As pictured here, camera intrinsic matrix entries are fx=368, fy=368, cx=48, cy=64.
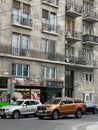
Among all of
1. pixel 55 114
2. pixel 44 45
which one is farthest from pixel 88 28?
pixel 55 114

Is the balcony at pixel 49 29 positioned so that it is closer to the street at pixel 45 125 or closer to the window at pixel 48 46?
the window at pixel 48 46

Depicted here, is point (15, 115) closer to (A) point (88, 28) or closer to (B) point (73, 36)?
(B) point (73, 36)

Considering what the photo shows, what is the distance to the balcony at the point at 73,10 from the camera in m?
46.3

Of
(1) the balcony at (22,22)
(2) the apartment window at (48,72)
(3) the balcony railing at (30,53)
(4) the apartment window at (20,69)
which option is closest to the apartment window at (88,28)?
(3) the balcony railing at (30,53)

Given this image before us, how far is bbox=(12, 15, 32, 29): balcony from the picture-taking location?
39.7 m

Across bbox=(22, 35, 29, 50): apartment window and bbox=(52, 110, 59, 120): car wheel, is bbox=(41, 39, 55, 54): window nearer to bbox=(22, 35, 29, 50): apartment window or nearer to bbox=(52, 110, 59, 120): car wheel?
bbox=(22, 35, 29, 50): apartment window

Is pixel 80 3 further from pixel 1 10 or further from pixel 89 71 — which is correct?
pixel 1 10

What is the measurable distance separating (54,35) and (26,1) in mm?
5755

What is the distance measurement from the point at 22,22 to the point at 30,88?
24.2 ft

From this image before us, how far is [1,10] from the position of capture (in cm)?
3859

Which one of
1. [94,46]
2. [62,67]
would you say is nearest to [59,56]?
[62,67]

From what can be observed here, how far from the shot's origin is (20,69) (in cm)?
4019

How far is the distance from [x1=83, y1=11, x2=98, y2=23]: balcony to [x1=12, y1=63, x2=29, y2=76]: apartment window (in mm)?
12692

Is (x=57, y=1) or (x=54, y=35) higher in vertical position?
(x=57, y=1)
